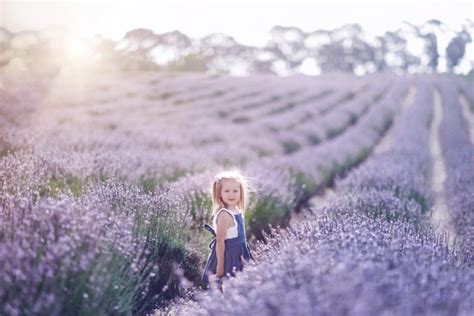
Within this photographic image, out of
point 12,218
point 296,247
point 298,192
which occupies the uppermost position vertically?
point 12,218

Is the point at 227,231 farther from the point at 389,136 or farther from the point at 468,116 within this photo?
the point at 468,116

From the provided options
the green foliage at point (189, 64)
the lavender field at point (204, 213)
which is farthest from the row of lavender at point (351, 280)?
the green foliage at point (189, 64)

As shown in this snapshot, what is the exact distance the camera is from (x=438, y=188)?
7.11 meters

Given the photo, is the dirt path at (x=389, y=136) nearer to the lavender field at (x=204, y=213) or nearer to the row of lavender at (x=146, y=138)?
the lavender field at (x=204, y=213)

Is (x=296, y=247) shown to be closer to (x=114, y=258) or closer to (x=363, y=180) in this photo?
(x=114, y=258)

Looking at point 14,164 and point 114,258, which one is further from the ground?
point 14,164

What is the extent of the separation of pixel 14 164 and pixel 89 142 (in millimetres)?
2990

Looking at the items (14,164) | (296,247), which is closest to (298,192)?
(14,164)

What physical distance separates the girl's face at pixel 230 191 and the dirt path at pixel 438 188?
114 centimetres

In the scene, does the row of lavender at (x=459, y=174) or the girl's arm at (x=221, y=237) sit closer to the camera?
the girl's arm at (x=221, y=237)

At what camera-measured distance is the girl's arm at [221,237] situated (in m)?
3.08

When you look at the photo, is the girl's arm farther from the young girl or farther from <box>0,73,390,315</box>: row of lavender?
<box>0,73,390,315</box>: row of lavender

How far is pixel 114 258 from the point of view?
2.47 meters

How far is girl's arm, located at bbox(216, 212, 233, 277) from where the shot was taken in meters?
3.08
